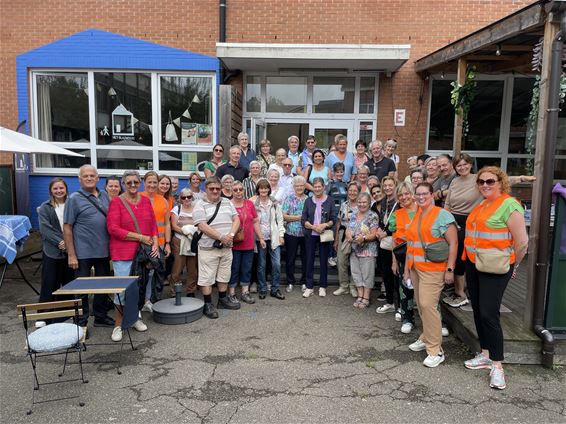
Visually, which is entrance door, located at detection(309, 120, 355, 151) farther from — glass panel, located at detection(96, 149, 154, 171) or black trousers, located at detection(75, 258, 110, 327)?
black trousers, located at detection(75, 258, 110, 327)

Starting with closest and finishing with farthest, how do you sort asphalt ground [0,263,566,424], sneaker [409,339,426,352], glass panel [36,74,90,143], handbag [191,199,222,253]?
asphalt ground [0,263,566,424], sneaker [409,339,426,352], handbag [191,199,222,253], glass panel [36,74,90,143]

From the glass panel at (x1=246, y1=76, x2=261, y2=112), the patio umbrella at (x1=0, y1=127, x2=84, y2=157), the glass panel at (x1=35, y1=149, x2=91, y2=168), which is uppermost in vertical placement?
the glass panel at (x1=246, y1=76, x2=261, y2=112)

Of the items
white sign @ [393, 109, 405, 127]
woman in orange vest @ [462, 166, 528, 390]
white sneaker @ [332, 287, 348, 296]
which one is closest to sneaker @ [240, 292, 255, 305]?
white sneaker @ [332, 287, 348, 296]

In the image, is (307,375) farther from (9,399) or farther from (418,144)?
(418,144)

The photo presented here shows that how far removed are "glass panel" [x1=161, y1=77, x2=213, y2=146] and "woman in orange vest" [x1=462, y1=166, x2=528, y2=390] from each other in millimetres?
6919

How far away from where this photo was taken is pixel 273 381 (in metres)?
3.93

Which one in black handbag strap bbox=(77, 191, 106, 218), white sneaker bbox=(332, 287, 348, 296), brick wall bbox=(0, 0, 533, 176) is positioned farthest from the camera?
brick wall bbox=(0, 0, 533, 176)

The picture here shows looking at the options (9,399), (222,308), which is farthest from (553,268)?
(9,399)

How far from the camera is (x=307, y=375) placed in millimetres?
4039

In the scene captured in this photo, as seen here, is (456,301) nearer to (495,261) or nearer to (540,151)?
(495,261)

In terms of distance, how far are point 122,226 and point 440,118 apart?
7761 mm

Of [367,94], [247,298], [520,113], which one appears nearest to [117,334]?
[247,298]

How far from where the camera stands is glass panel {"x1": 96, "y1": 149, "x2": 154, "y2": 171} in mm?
9781

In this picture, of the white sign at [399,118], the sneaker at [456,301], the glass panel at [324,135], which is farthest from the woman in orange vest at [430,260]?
the glass panel at [324,135]
